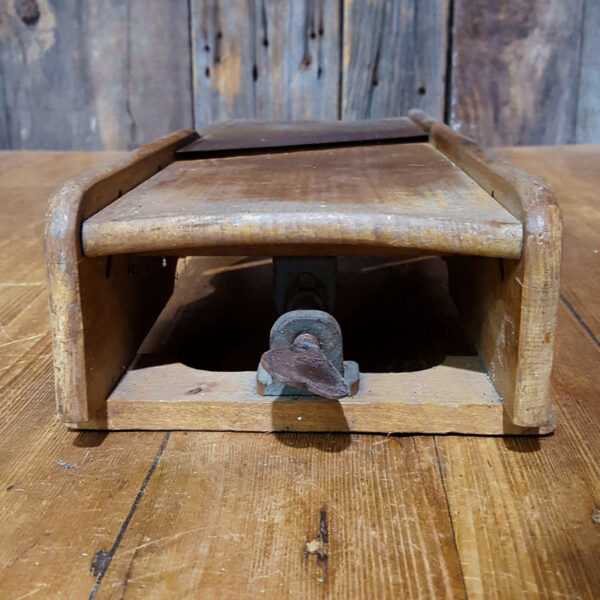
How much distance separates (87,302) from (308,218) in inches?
10.9

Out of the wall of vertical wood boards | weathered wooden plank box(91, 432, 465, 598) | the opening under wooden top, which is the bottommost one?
weathered wooden plank box(91, 432, 465, 598)

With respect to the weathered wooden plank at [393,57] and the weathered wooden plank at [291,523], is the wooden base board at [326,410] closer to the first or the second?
the weathered wooden plank at [291,523]

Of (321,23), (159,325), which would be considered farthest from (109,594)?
(321,23)

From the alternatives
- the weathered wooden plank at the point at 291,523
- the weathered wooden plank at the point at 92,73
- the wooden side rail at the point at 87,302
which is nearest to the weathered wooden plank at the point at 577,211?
the weathered wooden plank at the point at 291,523

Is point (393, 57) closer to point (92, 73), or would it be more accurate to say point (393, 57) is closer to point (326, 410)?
point (92, 73)

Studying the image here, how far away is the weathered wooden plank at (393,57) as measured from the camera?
2.24 m

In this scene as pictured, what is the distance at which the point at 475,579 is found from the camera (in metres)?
0.67

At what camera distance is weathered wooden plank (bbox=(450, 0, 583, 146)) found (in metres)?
2.25

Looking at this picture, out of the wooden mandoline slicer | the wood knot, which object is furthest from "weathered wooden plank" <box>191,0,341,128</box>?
the wooden mandoline slicer

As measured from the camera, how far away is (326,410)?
3.03ft

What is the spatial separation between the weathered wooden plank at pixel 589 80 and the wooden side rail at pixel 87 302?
172 centimetres

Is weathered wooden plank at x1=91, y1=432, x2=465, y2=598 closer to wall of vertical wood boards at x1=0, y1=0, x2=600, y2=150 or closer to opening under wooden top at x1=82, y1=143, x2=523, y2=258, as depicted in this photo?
opening under wooden top at x1=82, y1=143, x2=523, y2=258

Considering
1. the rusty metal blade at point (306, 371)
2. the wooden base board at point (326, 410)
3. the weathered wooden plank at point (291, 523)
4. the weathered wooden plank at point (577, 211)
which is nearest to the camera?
the weathered wooden plank at point (291, 523)

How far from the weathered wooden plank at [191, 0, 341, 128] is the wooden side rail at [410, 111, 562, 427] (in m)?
1.41
